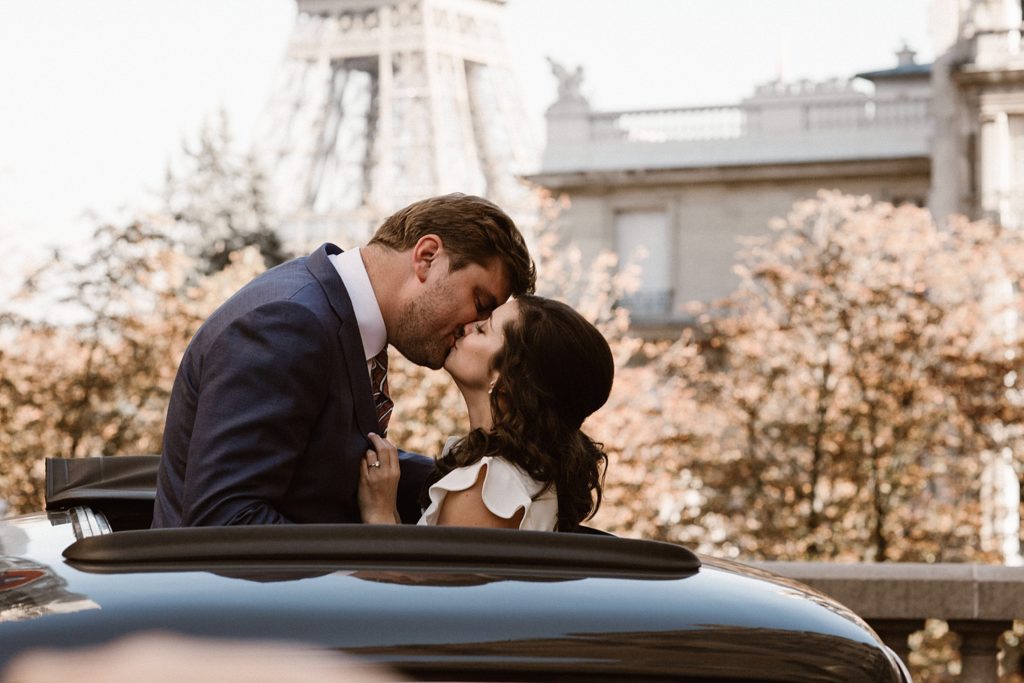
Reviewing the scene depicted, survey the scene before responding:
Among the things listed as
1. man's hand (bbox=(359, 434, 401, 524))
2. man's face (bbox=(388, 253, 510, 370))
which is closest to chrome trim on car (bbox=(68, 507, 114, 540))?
man's hand (bbox=(359, 434, 401, 524))

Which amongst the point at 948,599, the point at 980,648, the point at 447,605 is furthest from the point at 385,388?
the point at 980,648

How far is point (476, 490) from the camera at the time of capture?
301 centimetres

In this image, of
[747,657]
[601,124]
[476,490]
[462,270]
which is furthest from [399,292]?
[601,124]

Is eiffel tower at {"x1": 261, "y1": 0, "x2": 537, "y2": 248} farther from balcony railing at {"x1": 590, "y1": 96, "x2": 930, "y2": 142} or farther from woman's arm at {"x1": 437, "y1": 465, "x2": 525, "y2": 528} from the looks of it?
woman's arm at {"x1": 437, "y1": 465, "x2": 525, "y2": 528}

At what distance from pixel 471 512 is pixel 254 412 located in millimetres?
602

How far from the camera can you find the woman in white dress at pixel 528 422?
9.89 ft

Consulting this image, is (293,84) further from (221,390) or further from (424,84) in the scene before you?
(221,390)

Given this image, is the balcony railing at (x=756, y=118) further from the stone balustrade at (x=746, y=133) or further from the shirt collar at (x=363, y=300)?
the shirt collar at (x=363, y=300)

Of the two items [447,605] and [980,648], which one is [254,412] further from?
[980,648]

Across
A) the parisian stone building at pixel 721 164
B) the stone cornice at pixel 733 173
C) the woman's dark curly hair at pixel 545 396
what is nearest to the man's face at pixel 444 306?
the woman's dark curly hair at pixel 545 396

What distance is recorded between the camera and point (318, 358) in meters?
2.79

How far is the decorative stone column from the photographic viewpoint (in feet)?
16.5

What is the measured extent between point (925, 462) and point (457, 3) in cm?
3570

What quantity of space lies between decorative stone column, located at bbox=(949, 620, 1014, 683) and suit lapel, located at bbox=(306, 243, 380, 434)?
300 centimetres
